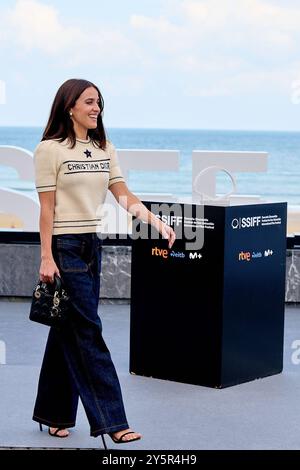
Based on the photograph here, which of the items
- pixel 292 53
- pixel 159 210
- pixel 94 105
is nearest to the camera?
pixel 94 105

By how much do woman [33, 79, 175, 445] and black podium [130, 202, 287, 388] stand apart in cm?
142

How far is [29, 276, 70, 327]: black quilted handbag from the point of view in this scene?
5785 millimetres

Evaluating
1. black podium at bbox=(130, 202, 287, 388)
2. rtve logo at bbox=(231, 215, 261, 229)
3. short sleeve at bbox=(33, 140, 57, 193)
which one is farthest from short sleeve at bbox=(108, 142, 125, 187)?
rtve logo at bbox=(231, 215, 261, 229)

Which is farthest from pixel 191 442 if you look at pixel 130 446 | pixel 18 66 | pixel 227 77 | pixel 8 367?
pixel 227 77

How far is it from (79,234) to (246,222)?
1.71m

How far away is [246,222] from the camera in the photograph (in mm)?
7332

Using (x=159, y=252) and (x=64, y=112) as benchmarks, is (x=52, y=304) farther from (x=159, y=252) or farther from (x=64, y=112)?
(x=159, y=252)

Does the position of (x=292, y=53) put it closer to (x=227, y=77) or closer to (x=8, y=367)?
(x=227, y=77)

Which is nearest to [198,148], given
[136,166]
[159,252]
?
[136,166]

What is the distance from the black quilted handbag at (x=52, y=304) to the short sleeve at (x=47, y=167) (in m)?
0.43

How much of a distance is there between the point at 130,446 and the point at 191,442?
335mm

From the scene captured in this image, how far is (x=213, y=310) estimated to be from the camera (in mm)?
7273

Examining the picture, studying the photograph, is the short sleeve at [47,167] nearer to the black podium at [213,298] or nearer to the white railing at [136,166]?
the black podium at [213,298]

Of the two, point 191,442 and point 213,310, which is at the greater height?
point 213,310
